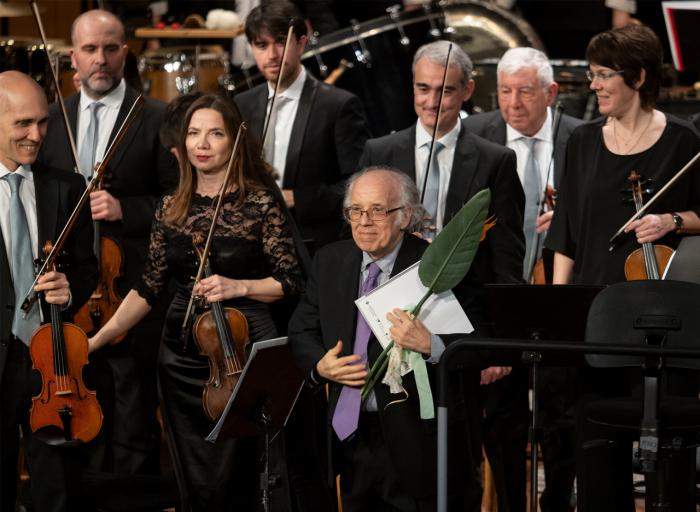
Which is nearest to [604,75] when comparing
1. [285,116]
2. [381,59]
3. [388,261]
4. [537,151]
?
[537,151]

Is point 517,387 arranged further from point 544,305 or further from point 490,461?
point 544,305

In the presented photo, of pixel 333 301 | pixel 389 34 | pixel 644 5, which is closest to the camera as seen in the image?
pixel 333 301

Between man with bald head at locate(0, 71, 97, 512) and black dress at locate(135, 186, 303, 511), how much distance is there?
1.01 feet

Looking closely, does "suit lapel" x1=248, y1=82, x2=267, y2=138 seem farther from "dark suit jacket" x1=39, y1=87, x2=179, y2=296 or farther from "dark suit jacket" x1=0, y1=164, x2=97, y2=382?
"dark suit jacket" x1=0, y1=164, x2=97, y2=382

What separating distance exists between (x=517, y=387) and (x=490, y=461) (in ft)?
0.92

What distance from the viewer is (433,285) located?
3732mm

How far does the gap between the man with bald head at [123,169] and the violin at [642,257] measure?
1.75m

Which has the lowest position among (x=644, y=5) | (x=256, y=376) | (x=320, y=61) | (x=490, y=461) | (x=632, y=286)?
(x=490, y=461)

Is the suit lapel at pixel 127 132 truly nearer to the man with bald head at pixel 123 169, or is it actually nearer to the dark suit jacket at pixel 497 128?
the man with bald head at pixel 123 169

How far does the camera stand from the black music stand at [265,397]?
3.96 metres

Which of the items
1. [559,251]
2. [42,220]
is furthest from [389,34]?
[42,220]

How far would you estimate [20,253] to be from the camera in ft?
14.0

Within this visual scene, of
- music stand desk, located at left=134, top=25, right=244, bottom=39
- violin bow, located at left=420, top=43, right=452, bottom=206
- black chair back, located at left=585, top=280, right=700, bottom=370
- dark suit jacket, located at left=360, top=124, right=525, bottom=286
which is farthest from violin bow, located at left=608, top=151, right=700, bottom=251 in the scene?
music stand desk, located at left=134, top=25, right=244, bottom=39

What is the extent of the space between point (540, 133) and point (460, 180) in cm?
89
